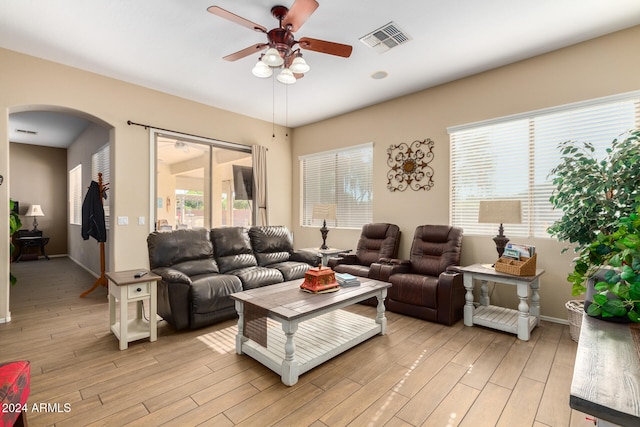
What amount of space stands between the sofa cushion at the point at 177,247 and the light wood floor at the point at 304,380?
74 cm

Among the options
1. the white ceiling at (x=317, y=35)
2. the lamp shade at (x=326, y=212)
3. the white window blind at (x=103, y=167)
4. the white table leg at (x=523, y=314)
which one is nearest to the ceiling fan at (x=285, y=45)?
the white ceiling at (x=317, y=35)

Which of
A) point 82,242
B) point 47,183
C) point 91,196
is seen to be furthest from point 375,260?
point 47,183

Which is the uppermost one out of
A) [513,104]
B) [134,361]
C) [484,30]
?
[484,30]

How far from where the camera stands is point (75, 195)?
748 centimetres

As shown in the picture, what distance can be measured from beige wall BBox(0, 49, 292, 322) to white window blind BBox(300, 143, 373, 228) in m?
1.39

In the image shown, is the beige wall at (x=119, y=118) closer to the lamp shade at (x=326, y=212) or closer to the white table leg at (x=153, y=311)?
the white table leg at (x=153, y=311)

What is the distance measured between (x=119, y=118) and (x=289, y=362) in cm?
392

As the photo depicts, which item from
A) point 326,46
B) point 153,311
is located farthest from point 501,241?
point 153,311

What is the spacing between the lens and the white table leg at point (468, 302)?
3271mm

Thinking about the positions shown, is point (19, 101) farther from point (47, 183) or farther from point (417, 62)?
point (47, 183)

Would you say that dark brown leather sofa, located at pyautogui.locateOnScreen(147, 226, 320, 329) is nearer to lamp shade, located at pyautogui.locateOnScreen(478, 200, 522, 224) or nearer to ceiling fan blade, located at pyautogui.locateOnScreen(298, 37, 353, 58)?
lamp shade, located at pyautogui.locateOnScreen(478, 200, 522, 224)

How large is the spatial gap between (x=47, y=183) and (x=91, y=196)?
5009mm

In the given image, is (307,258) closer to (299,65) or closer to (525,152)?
(299,65)

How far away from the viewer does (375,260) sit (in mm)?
4402
